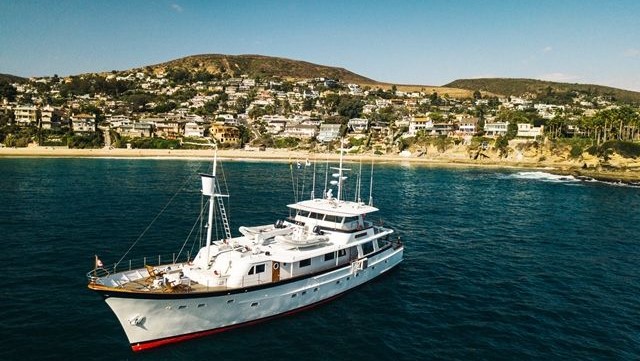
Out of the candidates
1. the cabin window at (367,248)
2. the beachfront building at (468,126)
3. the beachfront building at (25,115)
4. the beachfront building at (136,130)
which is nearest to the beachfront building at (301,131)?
the beachfront building at (136,130)

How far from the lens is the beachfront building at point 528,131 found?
140 meters

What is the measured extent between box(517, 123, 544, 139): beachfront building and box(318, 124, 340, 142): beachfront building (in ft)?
212

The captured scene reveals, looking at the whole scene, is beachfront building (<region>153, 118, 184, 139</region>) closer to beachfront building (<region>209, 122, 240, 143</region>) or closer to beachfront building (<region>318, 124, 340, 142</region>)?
beachfront building (<region>209, 122, 240, 143</region>)

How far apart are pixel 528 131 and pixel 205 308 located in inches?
5690

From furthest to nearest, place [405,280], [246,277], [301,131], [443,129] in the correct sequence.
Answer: [301,131], [443,129], [405,280], [246,277]

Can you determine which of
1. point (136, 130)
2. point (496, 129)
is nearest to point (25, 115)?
point (136, 130)

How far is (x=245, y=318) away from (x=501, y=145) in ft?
419

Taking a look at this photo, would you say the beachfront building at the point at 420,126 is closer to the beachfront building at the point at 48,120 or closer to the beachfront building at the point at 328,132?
the beachfront building at the point at 328,132

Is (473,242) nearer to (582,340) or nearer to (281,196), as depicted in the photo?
(582,340)

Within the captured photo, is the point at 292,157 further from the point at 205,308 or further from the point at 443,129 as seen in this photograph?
the point at 205,308

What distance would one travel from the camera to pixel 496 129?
149 metres

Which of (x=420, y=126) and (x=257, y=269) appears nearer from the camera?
(x=257, y=269)

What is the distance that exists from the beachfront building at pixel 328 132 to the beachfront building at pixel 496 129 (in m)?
54.9

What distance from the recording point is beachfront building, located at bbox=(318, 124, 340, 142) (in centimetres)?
15766
